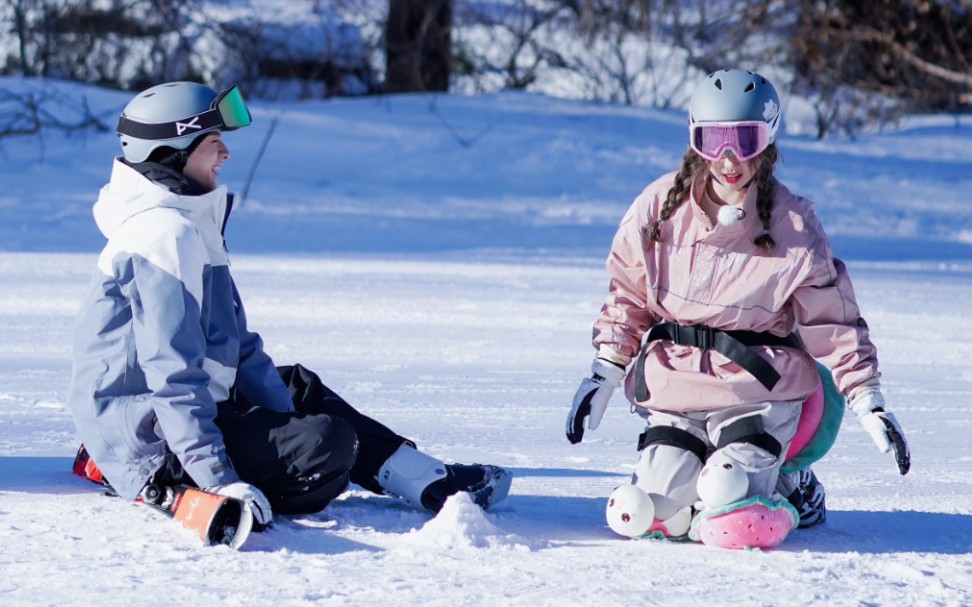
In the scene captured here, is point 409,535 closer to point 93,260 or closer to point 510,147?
point 93,260

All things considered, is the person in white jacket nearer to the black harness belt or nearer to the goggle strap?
the goggle strap

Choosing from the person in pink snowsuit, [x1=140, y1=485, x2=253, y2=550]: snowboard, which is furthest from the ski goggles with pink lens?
[x1=140, y1=485, x2=253, y2=550]: snowboard

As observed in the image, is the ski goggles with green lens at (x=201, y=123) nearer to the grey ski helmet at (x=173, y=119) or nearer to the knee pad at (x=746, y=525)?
the grey ski helmet at (x=173, y=119)

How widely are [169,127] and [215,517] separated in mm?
882

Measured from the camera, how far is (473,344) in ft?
19.3

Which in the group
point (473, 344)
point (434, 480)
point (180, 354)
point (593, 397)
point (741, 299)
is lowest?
point (473, 344)

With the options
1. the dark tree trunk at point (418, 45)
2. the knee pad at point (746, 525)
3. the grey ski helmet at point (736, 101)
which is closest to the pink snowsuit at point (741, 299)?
the grey ski helmet at point (736, 101)

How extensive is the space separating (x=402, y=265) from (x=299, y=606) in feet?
19.0

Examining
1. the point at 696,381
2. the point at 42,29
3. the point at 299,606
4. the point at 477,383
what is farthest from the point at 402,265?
the point at 42,29

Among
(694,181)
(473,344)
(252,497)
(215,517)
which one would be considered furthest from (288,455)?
(473,344)

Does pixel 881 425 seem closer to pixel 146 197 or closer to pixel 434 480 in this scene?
pixel 434 480

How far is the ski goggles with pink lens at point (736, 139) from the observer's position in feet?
10.7

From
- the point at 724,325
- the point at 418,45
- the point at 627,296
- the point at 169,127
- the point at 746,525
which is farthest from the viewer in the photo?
the point at 418,45

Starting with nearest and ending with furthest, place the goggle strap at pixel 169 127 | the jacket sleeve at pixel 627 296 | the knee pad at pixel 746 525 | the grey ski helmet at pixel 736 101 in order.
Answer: the knee pad at pixel 746 525 → the goggle strap at pixel 169 127 → the grey ski helmet at pixel 736 101 → the jacket sleeve at pixel 627 296
